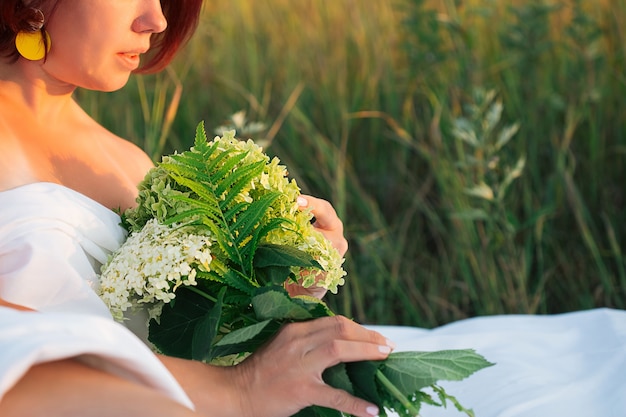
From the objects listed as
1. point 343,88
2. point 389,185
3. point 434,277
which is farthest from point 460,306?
point 343,88

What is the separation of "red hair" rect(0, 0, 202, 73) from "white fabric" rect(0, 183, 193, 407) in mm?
317

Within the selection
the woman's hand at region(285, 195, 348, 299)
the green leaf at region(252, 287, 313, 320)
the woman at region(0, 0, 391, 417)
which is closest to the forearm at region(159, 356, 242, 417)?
the woman at region(0, 0, 391, 417)

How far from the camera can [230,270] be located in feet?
5.52

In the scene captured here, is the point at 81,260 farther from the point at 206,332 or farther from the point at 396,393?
the point at 396,393

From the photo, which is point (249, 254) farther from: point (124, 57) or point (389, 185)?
point (389, 185)

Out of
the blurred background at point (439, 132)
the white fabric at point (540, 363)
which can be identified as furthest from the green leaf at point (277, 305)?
the blurred background at point (439, 132)

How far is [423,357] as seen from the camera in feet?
5.32

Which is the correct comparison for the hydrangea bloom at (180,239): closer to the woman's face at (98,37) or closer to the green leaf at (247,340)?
the green leaf at (247,340)

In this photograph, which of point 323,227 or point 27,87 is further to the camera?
point 323,227

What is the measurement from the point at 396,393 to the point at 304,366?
0.17m

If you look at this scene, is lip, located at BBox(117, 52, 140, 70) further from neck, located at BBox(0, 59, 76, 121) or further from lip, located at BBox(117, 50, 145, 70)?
neck, located at BBox(0, 59, 76, 121)

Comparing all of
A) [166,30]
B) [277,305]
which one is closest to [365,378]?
[277,305]

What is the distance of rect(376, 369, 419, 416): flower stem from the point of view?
156 centimetres

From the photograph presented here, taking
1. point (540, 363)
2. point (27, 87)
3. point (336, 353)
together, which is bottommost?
point (540, 363)
